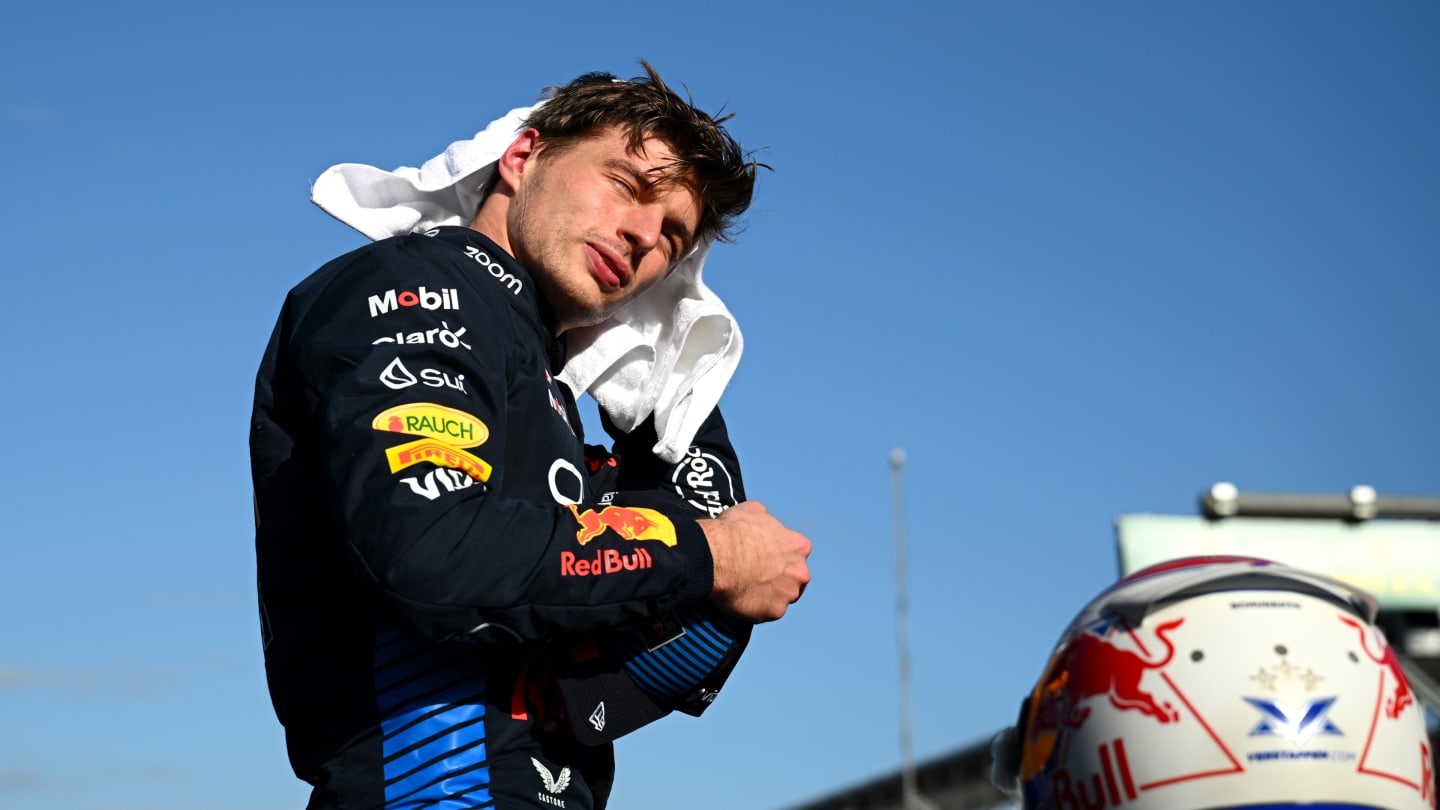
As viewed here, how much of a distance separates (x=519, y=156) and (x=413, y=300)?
0.92 metres

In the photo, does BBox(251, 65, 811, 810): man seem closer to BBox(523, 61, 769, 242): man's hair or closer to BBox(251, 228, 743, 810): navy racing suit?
BBox(251, 228, 743, 810): navy racing suit

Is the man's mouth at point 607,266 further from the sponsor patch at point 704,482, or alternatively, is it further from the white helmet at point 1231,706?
the white helmet at point 1231,706

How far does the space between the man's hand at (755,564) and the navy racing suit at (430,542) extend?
0.07 m

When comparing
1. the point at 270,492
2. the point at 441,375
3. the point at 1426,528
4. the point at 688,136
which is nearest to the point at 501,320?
the point at 441,375

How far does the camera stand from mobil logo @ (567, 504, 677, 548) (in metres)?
2.98

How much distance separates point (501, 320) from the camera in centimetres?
323

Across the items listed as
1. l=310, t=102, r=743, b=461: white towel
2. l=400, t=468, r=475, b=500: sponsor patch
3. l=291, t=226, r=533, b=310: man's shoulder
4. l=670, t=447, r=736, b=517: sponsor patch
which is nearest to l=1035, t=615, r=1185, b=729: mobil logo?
l=670, t=447, r=736, b=517: sponsor patch

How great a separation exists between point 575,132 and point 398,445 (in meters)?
1.28

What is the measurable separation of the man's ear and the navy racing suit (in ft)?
1.69

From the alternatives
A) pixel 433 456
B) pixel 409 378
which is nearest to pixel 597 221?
pixel 409 378

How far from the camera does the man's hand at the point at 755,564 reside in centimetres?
313

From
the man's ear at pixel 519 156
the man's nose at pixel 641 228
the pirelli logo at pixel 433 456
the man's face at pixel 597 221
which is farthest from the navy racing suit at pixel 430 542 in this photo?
the man's ear at pixel 519 156

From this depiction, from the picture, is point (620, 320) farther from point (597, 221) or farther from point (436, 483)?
point (436, 483)

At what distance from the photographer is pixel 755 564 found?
10.4 ft
